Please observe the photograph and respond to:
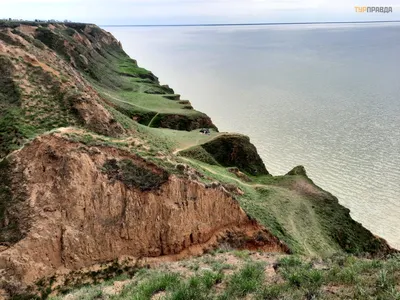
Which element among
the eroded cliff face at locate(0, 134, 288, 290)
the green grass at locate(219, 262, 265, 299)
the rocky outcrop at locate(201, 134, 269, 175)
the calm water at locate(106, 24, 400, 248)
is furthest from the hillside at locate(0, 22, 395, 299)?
the calm water at locate(106, 24, 400, 248)

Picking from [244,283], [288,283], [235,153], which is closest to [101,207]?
[244,283]

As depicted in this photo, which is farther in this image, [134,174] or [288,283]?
[134,174]

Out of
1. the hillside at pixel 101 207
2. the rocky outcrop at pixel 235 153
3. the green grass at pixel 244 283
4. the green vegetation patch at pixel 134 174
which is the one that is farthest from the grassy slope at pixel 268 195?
the green grass at pixel 244 283

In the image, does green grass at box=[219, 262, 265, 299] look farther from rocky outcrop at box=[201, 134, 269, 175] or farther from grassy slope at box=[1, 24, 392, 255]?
rocky outcrop at box=[201, 134, 269, 175]

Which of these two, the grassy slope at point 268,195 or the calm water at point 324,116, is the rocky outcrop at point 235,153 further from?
the calm water at point 324,116

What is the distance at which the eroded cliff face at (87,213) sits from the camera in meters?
16.9

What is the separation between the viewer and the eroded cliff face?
16859 millimetres

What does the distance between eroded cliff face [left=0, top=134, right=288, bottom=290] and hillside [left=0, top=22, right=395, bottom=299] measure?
0.05 metres

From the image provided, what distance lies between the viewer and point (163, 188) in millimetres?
19875

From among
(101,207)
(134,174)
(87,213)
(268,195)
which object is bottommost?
(268,195)

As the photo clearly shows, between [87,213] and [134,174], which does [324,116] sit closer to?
[134,174]

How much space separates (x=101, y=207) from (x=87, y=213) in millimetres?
706

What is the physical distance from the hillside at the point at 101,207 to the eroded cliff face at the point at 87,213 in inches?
1.8

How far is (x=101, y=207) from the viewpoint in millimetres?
18562
